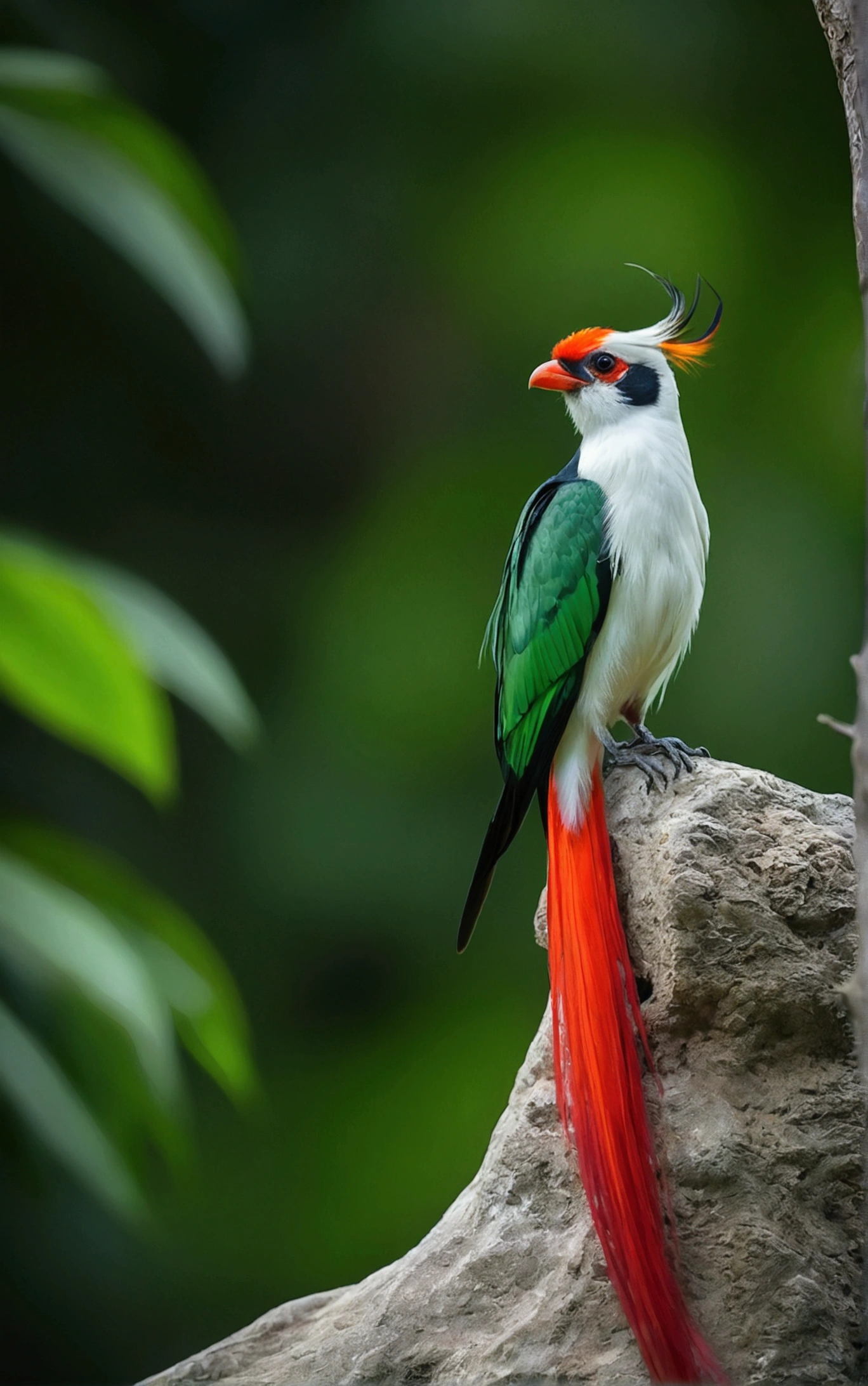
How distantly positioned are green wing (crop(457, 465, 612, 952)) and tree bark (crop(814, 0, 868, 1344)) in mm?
497

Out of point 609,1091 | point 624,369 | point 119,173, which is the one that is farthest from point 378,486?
point 609,1091

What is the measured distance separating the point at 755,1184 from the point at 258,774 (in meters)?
2.62

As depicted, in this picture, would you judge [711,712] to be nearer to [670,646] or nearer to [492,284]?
[492,284]

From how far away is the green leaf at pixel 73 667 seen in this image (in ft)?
5.01

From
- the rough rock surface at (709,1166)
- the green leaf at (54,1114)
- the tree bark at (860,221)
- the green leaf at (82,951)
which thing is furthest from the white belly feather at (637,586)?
the green leaf at (54,1114)

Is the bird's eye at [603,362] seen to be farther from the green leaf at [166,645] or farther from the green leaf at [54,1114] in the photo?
the green leaf at [54,1114]

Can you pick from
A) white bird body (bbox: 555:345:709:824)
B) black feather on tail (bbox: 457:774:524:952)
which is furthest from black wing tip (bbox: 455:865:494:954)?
white bird body (bbox: 555:345:709:824)

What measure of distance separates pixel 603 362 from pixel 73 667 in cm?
82

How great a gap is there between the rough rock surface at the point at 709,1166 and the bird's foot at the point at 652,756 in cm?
2

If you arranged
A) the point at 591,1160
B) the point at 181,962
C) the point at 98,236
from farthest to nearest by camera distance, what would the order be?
the point at 98,236 → the point at 181,962 → the point at 591,1160

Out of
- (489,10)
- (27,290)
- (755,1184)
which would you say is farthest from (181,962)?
(489,10)

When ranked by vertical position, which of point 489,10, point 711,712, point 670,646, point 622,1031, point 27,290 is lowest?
point 622,1031

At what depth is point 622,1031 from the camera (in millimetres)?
1472

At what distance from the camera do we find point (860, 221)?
1.20 m
